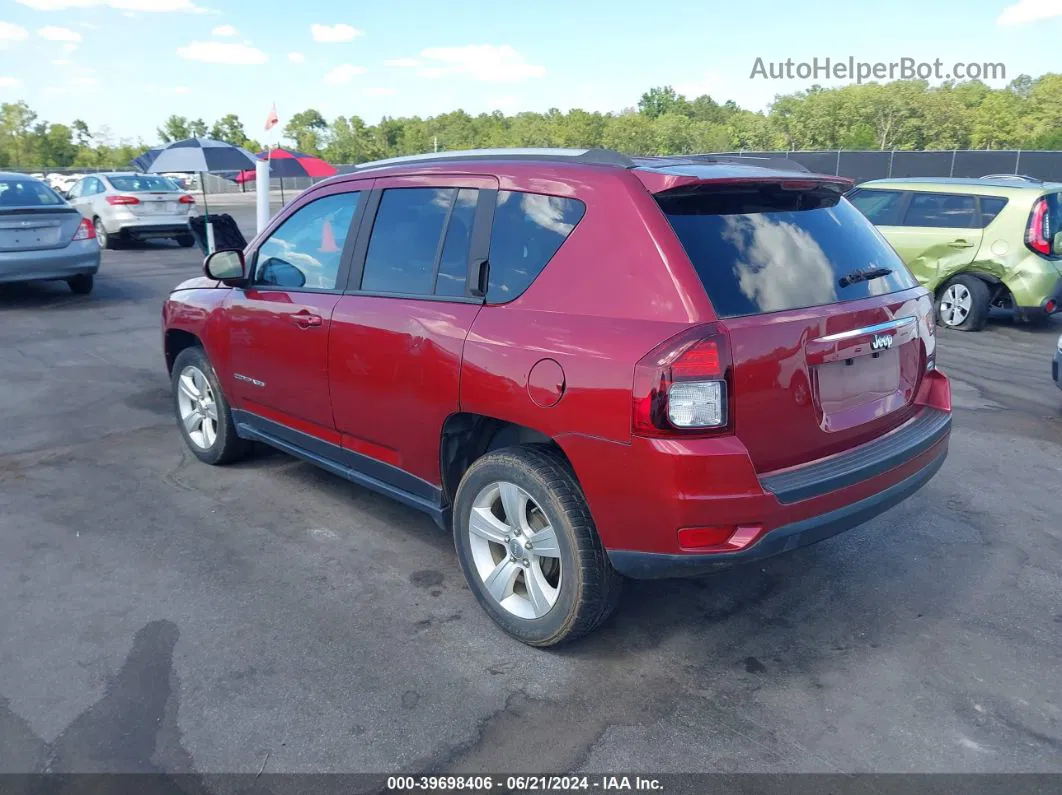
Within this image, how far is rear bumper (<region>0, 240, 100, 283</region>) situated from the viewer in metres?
10.5

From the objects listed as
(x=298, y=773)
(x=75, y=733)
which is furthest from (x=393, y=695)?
(x=75, y=733)

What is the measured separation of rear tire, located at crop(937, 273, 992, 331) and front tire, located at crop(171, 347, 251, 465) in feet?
26.7

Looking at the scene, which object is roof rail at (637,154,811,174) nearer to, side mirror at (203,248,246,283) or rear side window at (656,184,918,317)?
rear side window at (656,184,918,317)

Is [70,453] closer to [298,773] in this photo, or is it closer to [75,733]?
[75,733]

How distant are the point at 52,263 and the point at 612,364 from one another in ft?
33.5

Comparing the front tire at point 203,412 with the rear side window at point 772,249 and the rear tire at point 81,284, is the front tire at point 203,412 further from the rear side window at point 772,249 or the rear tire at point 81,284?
the rear tire at point 81,284

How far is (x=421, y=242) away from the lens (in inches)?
150

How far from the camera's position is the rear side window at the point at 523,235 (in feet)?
10.7

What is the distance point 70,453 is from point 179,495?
1224mm

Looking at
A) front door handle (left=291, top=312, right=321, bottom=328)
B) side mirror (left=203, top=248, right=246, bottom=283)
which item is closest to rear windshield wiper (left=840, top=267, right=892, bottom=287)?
front door handle (left=291, top=312, right=321, bottom=328)

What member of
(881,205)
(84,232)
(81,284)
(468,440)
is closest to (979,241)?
→ (881,205)

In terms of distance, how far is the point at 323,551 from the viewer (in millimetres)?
4250

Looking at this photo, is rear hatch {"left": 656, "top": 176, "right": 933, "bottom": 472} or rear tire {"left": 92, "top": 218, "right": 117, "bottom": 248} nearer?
rear hatch {"left": 656, "top": 176, "right": 933, "bottom": 472}

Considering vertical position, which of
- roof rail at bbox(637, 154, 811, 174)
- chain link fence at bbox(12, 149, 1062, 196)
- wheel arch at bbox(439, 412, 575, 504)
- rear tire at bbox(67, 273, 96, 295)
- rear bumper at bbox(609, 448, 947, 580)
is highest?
chain link fence at bbox(12, 149, 1062, 196)
